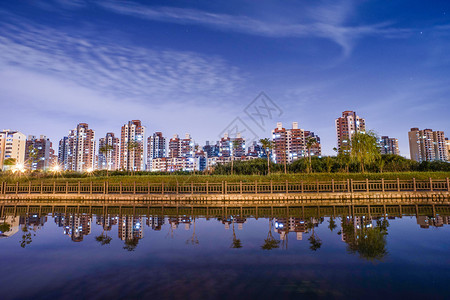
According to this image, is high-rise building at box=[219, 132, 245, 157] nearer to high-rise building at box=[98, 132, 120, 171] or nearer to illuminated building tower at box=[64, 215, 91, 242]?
high-rise building at box=[98, 132, 120, 171]

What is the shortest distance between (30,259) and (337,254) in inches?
374

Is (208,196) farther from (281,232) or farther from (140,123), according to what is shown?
(140,123)

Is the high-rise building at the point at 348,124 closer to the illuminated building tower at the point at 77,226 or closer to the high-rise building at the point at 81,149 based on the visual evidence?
the illuminated building tower at the point at 77,226

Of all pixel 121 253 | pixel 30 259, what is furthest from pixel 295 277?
pixel 30 259

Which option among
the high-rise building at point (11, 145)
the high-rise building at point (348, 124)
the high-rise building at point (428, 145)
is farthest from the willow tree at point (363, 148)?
the high-rise building at point (428, 145)

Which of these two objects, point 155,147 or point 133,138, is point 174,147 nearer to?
point 155,147

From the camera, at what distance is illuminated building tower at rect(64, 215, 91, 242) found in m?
11.3

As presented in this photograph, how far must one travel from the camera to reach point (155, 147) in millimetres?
145875

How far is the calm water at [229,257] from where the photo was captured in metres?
5.79

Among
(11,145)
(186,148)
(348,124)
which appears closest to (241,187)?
(348,124)

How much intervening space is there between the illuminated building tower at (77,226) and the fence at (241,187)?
6.74 meters

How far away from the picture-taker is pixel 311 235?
10.5 meters

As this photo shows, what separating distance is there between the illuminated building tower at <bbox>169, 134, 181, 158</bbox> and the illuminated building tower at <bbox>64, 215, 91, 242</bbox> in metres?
122

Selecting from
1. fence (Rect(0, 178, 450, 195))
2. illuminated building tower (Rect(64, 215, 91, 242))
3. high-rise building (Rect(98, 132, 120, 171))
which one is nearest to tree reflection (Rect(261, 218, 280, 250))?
illuminated building tower (Rect(64, 215, 91, 242))
